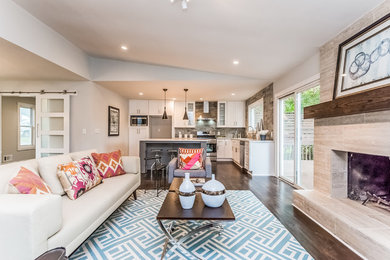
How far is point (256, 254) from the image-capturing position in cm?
176

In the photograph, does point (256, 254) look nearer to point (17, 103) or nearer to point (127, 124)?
point (127, 124)

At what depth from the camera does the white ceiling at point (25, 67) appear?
2.82 m

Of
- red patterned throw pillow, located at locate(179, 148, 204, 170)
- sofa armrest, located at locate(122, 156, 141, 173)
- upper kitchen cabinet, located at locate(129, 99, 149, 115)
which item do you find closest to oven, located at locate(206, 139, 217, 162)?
upper kitchen cabinet, located at locate(129, 99, 149, 115)

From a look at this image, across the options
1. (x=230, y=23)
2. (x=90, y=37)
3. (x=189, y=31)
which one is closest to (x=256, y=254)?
(x=230, y=23)

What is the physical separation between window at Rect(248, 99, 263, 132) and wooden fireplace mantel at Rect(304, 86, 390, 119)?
10.4ft

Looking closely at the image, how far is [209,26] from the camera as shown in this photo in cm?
261

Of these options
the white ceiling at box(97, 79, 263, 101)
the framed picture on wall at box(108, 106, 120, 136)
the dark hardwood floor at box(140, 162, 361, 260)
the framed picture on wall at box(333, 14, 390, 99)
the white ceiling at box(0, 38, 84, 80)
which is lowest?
the dark hardwood floor at box(140, 162, 361, 260)

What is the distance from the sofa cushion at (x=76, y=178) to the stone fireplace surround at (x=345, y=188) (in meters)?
2.74

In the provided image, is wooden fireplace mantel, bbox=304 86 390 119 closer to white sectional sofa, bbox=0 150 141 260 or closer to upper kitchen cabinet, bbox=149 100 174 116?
white sectional sofa, bbox=0 150 141 260

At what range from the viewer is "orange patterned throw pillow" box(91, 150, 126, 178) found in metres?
2.77

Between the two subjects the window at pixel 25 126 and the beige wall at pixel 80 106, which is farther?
the window at pixel 25 126

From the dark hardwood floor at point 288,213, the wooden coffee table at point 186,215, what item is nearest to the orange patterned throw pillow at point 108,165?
the dark hardwood floor at point 288,213

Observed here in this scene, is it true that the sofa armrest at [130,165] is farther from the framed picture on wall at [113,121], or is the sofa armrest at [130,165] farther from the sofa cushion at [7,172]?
the framed picture on wall at [113,121]

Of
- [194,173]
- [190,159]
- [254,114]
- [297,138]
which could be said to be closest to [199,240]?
[194,173]
